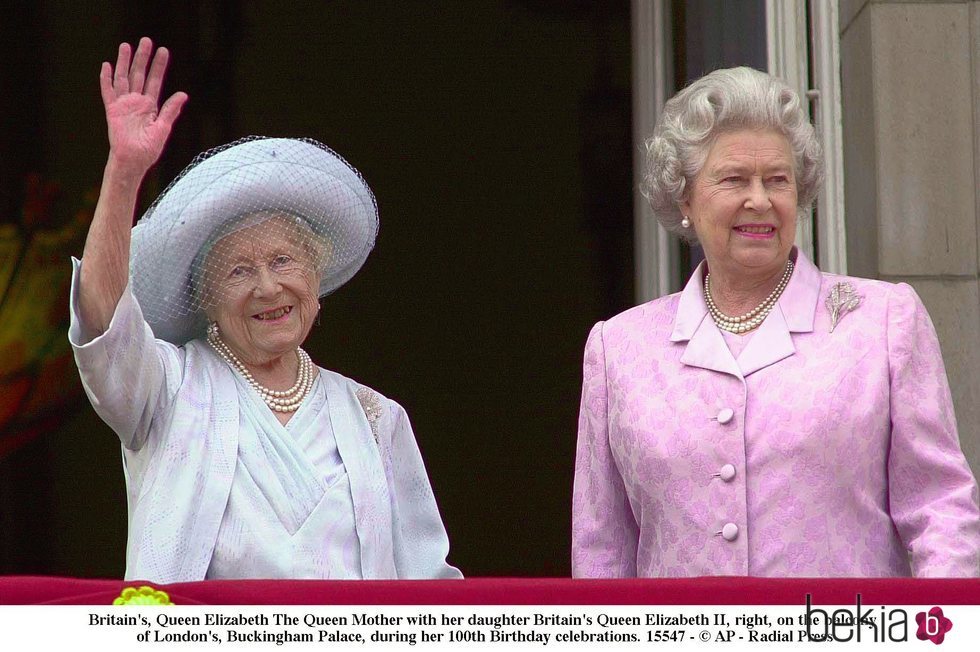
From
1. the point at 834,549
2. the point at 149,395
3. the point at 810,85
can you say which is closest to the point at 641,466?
the point at 834,549

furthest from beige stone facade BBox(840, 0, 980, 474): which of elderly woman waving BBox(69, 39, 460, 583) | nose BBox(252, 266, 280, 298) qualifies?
nose BBox(252, 266, 280, 298)

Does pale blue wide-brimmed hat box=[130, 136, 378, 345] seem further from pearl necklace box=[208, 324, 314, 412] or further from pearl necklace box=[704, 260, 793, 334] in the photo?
pearl necklace box=[704, 260, 793, 334]

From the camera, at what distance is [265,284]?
3.14m

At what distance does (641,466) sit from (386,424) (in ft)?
A: 1.71

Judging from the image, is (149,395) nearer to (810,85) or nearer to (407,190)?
(810,85)

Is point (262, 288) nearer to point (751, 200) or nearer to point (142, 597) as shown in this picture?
point (142, 597)

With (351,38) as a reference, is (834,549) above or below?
below

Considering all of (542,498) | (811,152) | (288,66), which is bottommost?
(542,498)

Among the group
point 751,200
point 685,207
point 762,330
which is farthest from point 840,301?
point 685,207

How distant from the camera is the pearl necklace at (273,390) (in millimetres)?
3195

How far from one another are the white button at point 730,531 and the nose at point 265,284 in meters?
0.94

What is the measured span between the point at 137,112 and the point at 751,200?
1.14 metres

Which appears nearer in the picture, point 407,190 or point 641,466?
point 641,466

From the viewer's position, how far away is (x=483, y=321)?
310 inches
